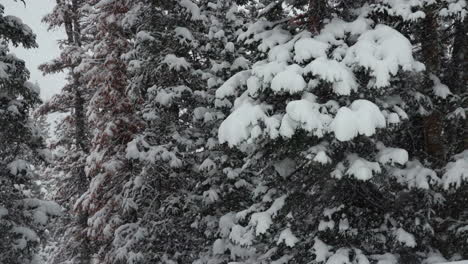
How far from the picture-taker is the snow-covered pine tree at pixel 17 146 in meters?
11.0

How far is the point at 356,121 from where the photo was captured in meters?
7.01

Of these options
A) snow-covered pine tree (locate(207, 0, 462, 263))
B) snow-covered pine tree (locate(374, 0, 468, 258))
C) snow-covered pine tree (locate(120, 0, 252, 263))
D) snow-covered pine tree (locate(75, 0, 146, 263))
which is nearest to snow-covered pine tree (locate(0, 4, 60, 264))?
snow-covered pine tree (locate(75, 0, 146, 263))

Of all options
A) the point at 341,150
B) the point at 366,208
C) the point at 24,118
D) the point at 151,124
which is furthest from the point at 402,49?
the point at 24,118

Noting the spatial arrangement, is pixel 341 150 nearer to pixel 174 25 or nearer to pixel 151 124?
pixel 151 124

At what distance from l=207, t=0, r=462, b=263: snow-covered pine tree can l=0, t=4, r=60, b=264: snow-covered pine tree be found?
5637 millimetres

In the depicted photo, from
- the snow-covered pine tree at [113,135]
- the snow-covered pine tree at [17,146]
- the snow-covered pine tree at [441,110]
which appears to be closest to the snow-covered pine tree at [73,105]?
the snow-covered pine tree at [113,135]

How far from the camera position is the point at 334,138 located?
307 inches

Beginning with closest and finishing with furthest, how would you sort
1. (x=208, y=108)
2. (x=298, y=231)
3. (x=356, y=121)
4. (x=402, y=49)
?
(x=356, y=121) → (x=402, y=49) → (x=298, y=231) → (x=208, y=108)

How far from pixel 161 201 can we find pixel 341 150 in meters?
7.24

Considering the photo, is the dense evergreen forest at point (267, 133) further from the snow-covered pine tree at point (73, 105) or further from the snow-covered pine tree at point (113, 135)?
the snow-covered pine tree at point (73, 105)

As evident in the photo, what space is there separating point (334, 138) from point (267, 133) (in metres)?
1.18

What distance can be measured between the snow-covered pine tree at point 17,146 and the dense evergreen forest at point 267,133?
0.15 ft

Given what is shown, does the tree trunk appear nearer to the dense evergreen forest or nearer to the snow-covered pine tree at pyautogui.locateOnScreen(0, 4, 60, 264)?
the dense evergreen forest

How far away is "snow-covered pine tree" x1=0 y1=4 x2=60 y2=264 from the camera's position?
11039mm
